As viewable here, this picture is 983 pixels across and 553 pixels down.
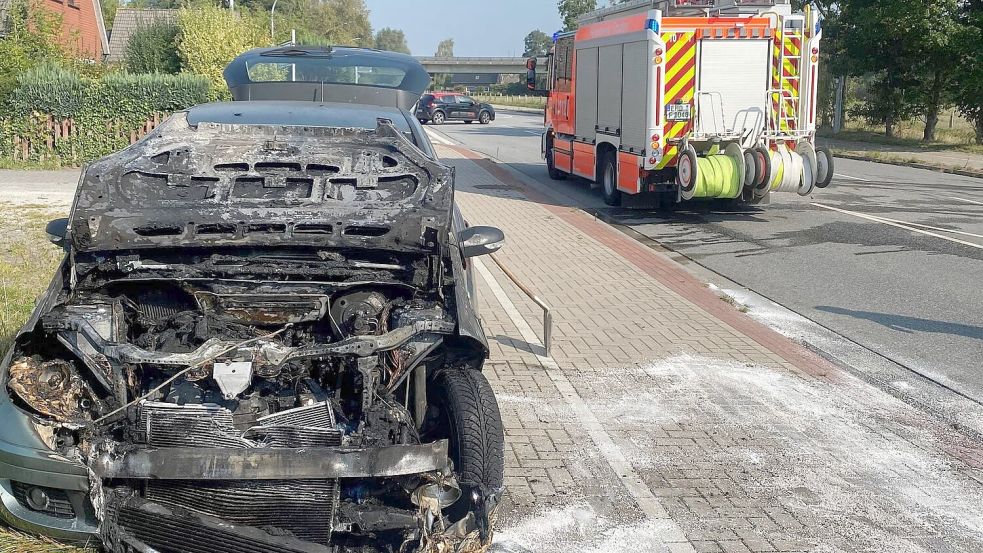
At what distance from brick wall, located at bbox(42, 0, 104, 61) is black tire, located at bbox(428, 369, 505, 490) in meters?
34.0

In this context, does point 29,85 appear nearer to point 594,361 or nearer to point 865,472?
point 594,361

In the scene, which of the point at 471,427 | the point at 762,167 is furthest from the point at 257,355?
the point at 762,167

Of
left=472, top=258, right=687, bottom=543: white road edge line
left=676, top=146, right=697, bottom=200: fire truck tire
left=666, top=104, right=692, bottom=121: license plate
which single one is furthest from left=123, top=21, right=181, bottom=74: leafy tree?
left=472, top=258, right=687, bottom=543: white road edge line

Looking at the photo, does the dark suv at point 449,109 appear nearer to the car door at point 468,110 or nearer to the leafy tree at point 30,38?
the car door at point 468,110

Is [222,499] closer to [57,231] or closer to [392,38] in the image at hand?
[57,231]

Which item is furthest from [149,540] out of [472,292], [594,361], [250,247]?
[594,361]

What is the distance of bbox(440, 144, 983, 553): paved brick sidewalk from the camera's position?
181 inches

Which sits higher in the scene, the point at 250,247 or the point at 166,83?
the point at 166,83

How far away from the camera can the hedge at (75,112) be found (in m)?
20.7

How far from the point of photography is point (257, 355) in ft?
13.2

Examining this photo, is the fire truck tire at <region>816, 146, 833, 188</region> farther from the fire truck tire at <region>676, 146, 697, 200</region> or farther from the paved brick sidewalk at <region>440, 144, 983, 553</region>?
the paved brick sidewalk at <region>440, 144, 983, 553</region>

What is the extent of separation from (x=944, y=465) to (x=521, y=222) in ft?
31.4

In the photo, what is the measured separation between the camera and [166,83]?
21500 mm

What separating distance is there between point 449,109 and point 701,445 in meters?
43.8
